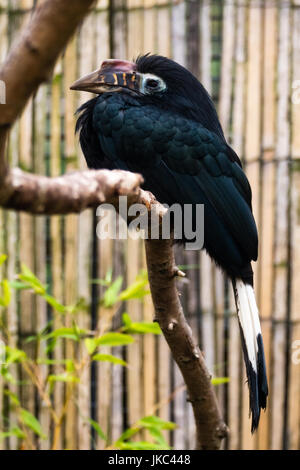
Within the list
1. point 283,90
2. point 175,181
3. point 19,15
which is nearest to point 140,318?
point 175,181

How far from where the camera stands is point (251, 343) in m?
1.57

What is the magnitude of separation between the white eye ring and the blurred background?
1.94 ft

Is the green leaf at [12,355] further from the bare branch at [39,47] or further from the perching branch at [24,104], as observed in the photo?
the bare branch at [39,47]

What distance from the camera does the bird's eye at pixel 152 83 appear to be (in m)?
1.78

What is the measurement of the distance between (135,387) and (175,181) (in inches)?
37.4

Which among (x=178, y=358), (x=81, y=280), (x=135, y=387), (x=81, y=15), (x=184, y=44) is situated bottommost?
(x=135, y=387)

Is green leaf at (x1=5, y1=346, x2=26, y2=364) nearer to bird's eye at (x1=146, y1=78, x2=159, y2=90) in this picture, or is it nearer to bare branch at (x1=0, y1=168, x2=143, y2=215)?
bird's eye at (x1=146, y1=78, x2=159, y2=90)

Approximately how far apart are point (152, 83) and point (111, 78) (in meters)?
0.12

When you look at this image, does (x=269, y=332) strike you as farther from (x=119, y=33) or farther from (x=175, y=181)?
(x=119, y=33)

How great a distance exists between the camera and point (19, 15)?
2.39m

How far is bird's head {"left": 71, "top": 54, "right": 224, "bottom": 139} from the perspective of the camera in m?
1.76

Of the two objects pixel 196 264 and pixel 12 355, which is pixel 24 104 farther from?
pixel 196 264

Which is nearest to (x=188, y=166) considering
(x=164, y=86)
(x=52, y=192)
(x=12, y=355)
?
(x=164, y=86)

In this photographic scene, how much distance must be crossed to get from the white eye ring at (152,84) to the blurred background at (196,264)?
1.94 feet
